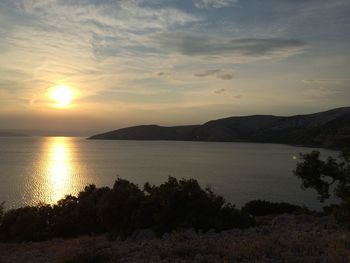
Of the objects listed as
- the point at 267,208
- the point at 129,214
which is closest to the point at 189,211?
the point at 129,214

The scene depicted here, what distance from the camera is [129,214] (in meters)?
29.5

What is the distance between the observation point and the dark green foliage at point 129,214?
27234 mm

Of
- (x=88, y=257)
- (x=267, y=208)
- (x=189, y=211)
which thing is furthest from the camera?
(x=267, y=208)

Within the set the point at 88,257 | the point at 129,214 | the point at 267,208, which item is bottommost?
the point at 267,208

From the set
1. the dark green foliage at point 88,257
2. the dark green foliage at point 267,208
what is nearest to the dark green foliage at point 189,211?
the dark green foliage at point 88,257

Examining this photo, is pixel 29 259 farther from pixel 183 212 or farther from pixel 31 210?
pixel 31 210

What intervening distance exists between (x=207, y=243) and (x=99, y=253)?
4.59 m

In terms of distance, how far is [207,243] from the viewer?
56.4 feet

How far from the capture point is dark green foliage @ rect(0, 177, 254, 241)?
27234 mm

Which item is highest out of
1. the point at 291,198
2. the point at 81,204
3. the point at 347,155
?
the point at 347,155

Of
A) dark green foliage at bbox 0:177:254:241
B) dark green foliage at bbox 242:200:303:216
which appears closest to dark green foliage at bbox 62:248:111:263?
dark green foliage at bbox 0:177:254:241

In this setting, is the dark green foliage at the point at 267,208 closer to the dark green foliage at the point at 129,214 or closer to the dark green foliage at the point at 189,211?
the dark green foliage at the point at 129,214

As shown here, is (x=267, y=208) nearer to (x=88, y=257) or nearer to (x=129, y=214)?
(x=129, y=214)

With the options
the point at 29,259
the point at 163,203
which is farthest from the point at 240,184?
the point at 29,259
